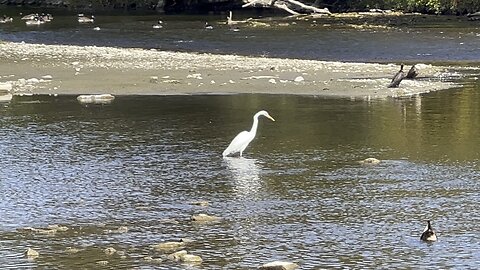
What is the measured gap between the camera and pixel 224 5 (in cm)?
7275

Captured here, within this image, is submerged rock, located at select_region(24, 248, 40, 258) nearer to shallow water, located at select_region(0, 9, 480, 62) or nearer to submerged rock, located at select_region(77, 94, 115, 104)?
submerged rock, located at select_region(77, 94, 115, 104)

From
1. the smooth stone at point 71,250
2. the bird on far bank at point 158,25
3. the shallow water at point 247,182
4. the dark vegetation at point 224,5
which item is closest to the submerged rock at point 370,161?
the shallow water at point 247,182

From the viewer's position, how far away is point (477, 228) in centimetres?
1166

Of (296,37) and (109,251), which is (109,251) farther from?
(296,37)

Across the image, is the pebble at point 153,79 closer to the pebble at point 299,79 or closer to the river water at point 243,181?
the river water at point 243,181

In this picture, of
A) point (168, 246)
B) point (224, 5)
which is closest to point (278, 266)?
point (168, 246)

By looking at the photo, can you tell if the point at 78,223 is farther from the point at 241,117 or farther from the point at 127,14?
the point at 127,14

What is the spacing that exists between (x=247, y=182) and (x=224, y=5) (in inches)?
2325

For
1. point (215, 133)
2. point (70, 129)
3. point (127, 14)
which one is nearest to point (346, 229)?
point (215, 133)

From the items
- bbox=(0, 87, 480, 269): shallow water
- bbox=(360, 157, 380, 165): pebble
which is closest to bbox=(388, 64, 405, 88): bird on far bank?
bbox=(0, 87, 480, 269): shallow water

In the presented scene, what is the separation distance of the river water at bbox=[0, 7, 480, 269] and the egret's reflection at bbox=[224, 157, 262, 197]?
0.10 ft

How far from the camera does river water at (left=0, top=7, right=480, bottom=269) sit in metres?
10.9

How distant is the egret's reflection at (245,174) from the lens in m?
14.0

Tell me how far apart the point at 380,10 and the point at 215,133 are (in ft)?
146
